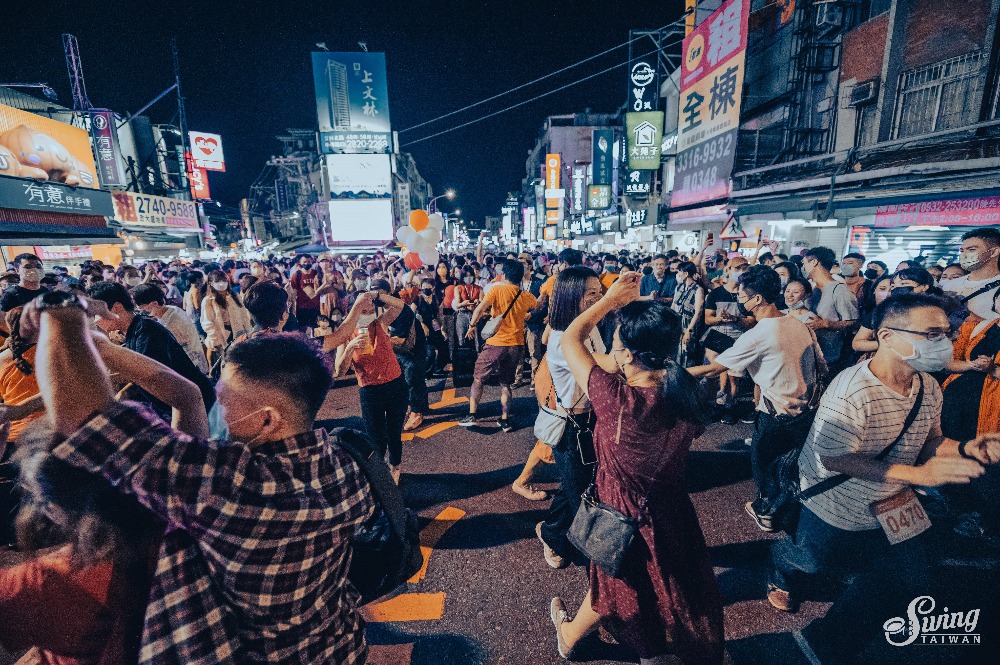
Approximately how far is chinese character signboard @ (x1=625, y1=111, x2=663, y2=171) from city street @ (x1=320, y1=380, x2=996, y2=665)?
16.4m

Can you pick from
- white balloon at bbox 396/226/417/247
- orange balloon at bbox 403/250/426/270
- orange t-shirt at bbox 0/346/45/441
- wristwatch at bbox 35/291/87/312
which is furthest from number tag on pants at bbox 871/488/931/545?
orange balloon at bbox 403/250/426/270

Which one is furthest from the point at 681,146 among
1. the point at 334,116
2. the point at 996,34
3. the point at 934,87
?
the point at 334,116

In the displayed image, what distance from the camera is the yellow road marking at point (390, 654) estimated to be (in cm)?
248

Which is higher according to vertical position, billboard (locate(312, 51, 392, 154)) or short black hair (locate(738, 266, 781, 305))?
billboard (locate(312, 51, 392, 154))

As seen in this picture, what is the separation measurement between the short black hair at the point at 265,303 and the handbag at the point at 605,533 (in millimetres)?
2666

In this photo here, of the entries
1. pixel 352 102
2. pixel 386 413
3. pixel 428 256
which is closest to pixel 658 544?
pixel 386 413

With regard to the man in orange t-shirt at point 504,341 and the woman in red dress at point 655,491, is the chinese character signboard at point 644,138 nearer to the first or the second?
the man in orange t-shirt at point 504,341

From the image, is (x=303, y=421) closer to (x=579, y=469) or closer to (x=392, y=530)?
(x=392, y=530)

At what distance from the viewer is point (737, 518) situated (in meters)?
3.65

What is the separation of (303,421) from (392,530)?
548mm

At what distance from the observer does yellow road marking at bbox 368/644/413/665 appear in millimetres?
2484

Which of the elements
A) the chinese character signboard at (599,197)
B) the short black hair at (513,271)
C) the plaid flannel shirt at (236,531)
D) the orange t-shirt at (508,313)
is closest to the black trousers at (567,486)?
the plaid flannel shirt at (236,531)

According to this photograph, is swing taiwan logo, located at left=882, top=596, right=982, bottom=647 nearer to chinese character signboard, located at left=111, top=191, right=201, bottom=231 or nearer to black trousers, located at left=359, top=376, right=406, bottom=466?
black trousers, located at left=359, top=376, right=406, bottom=466

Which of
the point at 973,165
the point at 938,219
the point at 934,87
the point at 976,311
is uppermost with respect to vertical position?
the point at 934,87
